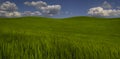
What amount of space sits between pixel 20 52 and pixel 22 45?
318mm

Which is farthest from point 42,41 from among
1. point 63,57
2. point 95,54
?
point 95,54

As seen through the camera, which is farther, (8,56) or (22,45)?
(22,45)

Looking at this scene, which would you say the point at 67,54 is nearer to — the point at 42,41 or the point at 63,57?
the point at 63,57

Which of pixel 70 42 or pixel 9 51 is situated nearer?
pixel 9 51

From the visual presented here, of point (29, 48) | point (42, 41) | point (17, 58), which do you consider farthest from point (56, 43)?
point (17, 58)

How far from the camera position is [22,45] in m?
4.27

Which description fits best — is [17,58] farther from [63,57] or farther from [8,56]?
[63,57]

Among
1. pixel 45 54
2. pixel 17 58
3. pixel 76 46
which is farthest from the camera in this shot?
pixel 76 46

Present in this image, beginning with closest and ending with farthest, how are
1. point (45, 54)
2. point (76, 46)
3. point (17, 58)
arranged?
point (17, 58) < point (45, 54) < point (76, 46)

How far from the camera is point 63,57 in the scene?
4254 mm

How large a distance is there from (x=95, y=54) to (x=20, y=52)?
62.1 inches

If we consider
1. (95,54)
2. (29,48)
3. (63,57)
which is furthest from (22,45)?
(95,54)

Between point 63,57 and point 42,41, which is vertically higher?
point 42,41

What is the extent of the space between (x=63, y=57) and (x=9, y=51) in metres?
1.11
